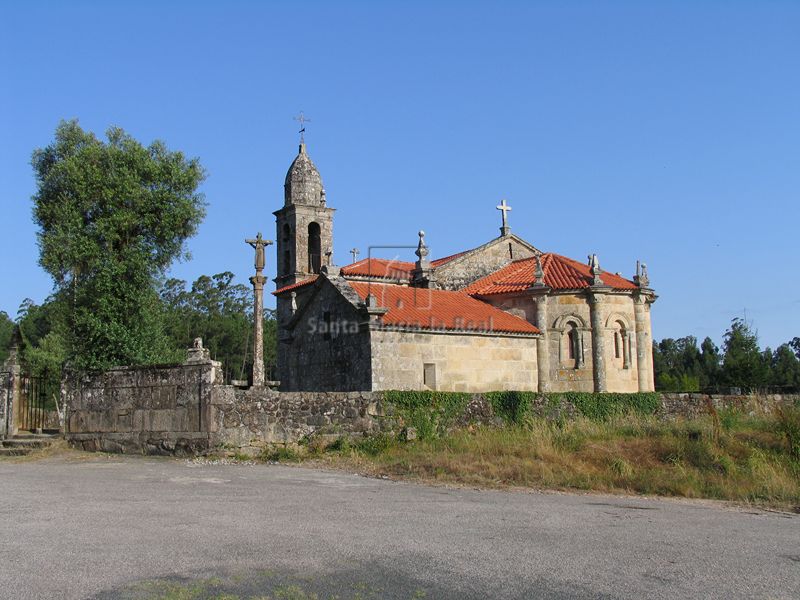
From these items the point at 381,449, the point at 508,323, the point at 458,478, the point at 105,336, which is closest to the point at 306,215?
the point at 508,323

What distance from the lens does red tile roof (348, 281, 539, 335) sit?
24969 mm

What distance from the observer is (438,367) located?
81.9ft

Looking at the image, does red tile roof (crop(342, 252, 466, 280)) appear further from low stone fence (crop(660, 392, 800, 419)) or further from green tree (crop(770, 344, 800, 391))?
green tree (crop(770, 344, 800, 391))

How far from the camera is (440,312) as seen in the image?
1043 inches

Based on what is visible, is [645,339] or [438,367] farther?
[645,339]

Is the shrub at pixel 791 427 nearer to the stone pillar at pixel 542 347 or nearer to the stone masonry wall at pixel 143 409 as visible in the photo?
the stone pillar at pixel 542 347

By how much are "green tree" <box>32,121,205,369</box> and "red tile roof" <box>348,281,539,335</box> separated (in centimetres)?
670

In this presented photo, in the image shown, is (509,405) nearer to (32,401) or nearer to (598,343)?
(598,343)

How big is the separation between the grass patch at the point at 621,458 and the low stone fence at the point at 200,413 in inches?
32.9

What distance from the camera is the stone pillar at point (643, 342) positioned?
29.3 m

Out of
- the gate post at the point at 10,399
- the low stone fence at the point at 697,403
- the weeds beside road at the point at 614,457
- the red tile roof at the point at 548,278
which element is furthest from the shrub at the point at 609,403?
the gate post at the point at 10,399

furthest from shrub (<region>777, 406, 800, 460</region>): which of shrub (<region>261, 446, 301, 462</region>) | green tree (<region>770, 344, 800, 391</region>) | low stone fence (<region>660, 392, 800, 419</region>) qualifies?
green tree (<region>770, 344, 800, 391</region>)

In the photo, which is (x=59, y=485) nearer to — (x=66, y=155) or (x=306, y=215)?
(x=66, y=155)

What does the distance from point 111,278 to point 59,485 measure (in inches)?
410
